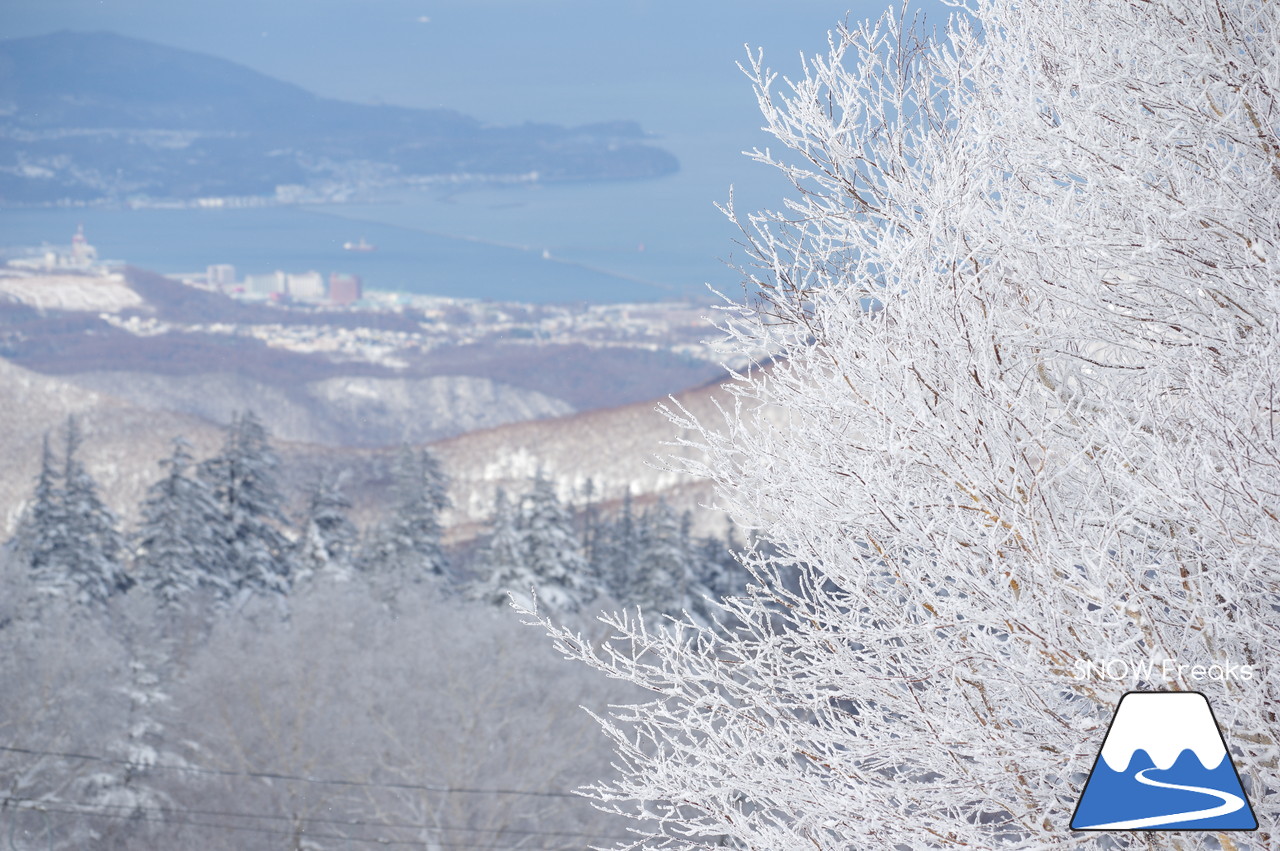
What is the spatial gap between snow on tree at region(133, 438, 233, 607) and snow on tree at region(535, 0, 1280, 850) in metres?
25.6

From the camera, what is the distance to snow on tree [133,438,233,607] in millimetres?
27188

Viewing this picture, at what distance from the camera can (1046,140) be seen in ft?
13.6

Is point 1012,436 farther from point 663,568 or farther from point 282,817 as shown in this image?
point 663,568

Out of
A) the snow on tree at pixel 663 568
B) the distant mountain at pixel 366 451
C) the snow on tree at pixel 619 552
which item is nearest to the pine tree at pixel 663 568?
the snow on tree at pixel 663 568

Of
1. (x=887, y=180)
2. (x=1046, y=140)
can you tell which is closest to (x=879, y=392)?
(x=887, y=180)

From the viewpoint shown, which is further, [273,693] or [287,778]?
[273,693]

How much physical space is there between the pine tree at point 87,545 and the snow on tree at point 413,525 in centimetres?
645

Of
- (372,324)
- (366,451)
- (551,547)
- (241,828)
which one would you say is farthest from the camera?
(372,324)

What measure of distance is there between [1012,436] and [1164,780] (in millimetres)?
1162

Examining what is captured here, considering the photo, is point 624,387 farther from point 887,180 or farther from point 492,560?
point 887,180

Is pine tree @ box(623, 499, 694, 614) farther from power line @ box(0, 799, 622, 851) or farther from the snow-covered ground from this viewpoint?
the snow-covered ground

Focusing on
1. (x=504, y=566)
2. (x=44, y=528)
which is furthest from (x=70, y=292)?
(x=504, y=566)

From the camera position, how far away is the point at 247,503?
98.9 ft

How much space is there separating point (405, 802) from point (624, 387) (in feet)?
378
